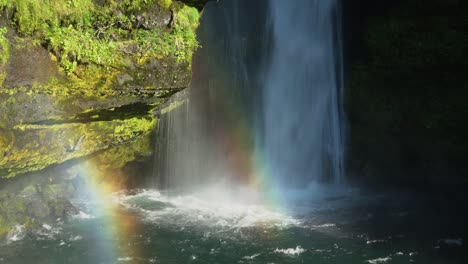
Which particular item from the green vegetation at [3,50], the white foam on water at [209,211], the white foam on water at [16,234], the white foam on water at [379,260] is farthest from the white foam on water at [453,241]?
the green vegetation at [3,50]

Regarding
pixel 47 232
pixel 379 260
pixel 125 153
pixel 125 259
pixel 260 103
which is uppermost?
pixel 260 103

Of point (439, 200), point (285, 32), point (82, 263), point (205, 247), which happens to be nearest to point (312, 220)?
point (205, 247)

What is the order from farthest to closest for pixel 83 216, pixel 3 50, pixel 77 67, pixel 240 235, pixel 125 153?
pixel 125 153, pixel 83 216, pixel 240 235, pixel 77 67, pixel 3 50

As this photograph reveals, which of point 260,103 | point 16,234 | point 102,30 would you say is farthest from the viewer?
point 260,103

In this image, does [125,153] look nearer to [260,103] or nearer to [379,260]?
[260,103]

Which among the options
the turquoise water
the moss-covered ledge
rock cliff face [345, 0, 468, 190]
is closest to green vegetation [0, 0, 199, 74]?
the moss-covered ledge

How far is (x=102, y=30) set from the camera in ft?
30.6

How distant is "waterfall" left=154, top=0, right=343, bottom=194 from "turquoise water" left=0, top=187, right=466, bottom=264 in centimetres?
267

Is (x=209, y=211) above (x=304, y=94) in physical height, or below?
below

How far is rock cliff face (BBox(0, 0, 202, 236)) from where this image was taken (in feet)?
28.4

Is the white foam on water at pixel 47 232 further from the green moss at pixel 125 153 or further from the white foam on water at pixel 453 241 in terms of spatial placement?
the white foam on water at pixel 453 241

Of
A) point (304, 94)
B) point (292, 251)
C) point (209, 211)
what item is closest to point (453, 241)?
point (292, 251)

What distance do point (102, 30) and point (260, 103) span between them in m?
8.88

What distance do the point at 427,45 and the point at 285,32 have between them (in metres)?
4.98
